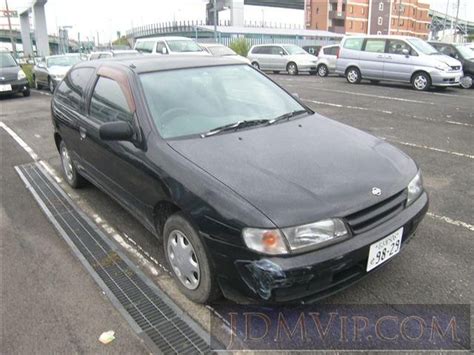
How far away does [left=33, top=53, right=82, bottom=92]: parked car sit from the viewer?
1448cm

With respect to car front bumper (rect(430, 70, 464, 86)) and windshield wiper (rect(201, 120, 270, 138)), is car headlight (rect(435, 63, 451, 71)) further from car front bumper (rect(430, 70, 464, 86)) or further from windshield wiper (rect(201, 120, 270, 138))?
windshield wiper (rect(201, 120, 270, 138))

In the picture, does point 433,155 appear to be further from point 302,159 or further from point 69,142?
point 69,142

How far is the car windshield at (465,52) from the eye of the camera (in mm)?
15047

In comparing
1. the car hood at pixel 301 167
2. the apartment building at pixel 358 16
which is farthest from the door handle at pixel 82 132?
the apartment building at pixel 358 16

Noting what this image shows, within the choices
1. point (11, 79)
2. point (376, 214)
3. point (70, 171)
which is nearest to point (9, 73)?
point (11, 79)

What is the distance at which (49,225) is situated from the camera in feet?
14.2

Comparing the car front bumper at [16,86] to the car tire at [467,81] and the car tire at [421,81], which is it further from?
the car tire at [467,81]

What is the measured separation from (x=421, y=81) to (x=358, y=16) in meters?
70.2

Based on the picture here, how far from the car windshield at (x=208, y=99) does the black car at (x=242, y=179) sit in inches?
0.5

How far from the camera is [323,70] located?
2053 cm

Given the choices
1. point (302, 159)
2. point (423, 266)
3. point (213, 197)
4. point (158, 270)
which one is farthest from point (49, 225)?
point (423, 266)

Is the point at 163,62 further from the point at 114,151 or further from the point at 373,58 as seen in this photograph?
the point at 373,58

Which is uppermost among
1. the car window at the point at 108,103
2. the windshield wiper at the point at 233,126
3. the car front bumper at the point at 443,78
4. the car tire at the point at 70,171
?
the car window at the point at 108,103

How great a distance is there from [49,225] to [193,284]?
7.06ft
